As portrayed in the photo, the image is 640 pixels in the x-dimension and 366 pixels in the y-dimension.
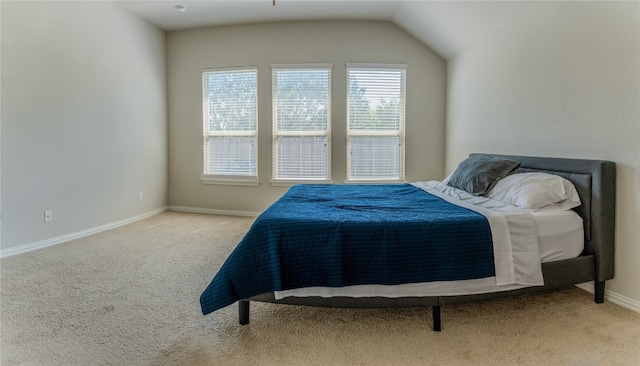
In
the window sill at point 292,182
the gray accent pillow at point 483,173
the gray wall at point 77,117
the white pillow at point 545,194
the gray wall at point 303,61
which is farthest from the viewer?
the window sill at point 292,182

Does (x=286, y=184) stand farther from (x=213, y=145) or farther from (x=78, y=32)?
(x=78, y=32)

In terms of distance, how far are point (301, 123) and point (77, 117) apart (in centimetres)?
270

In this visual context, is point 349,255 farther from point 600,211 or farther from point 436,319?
point 600,211

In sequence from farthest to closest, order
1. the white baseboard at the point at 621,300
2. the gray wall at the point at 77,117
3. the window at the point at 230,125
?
the window at the point at 230,125 → the gray wall at the point at 77,117 → the white baseboard at the point at 621,300

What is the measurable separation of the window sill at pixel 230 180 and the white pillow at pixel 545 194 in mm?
3396

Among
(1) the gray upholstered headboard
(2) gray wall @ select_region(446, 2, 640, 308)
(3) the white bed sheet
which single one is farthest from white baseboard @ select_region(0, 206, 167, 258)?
(1) the gray upholstered headboard

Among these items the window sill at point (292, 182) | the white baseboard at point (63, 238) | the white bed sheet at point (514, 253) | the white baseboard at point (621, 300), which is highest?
the window sill at point (292, 182)

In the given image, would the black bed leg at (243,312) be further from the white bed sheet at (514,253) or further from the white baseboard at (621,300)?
the white baseboard at (621,300)

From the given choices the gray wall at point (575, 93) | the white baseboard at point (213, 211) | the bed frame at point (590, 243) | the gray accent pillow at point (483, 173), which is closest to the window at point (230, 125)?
the white baseboard at point (213, 211)

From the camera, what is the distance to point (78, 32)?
349cm

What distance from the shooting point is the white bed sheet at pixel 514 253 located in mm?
1636

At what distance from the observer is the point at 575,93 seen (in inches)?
90.7

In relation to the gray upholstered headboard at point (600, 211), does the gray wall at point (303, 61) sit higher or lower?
higher

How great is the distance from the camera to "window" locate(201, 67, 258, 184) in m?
4.64
